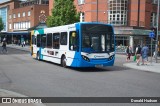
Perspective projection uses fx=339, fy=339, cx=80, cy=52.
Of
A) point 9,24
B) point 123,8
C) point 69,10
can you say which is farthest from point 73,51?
point 9,24

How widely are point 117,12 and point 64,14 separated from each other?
343 inches

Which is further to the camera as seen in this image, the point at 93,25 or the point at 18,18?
the point at 18,18

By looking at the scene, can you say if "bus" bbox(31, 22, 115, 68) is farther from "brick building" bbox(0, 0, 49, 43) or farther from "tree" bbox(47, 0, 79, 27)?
"brick building" bbox(0, 0, 49, 43)

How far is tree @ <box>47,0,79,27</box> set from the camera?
48094 millimetres

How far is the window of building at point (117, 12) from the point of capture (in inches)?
2035

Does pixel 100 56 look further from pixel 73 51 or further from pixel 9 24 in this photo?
pixel 9 24

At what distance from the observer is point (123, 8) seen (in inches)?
2062

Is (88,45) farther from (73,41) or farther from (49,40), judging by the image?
(49,40)

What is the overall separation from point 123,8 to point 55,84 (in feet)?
133

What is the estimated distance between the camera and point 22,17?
89312mm

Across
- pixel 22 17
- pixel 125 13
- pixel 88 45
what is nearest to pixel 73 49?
pixel 88 45

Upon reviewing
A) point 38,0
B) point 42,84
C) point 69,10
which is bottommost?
point 42,84

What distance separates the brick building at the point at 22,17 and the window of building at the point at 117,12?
103 feet

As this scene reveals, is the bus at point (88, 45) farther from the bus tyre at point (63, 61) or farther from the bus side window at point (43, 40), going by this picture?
the bus side window at point (43, 40)
